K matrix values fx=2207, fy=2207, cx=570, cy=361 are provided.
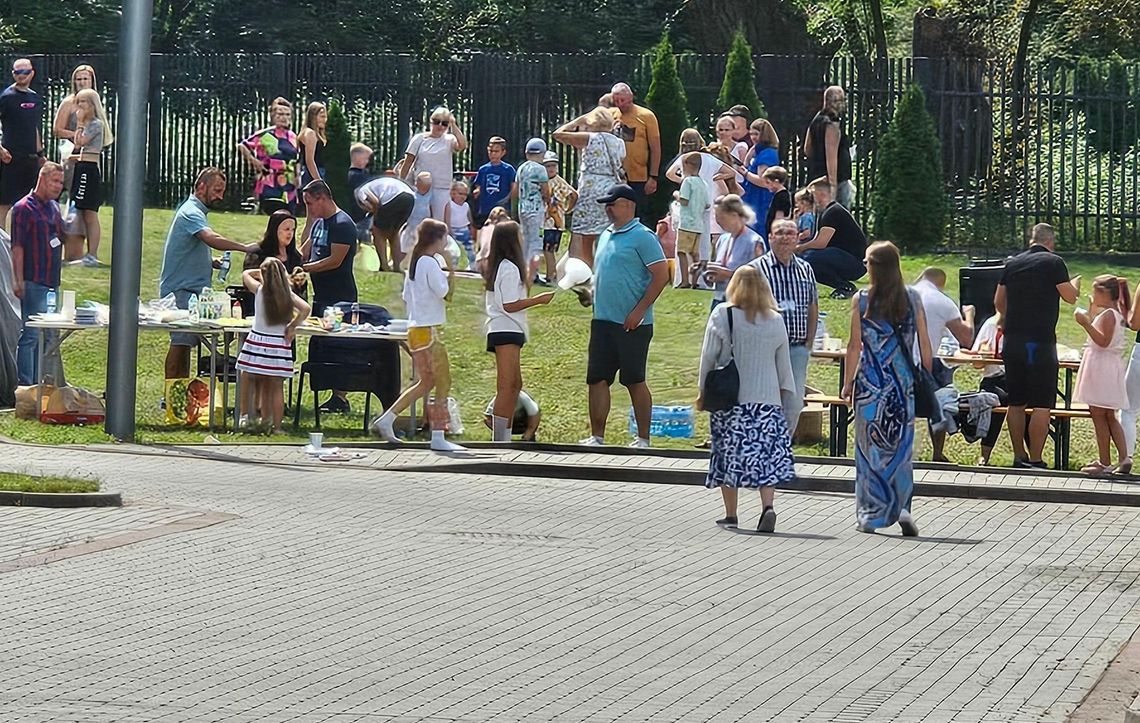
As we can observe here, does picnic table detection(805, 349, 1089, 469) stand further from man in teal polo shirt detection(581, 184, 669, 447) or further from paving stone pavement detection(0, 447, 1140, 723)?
paving stone pavement detection(0, 447, 1140, 723)

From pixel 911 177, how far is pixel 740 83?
2.86 metres

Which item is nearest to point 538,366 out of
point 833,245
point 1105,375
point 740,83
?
point 833,245

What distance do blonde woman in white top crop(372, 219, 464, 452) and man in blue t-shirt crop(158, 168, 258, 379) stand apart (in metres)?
2.29

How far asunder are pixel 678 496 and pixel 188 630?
621 centimetres

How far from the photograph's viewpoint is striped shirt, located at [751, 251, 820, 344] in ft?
50.2

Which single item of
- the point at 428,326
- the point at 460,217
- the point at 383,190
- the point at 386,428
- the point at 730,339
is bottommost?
the point at 386,428

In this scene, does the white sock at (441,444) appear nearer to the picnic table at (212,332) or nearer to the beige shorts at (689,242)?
the picnic table at (212,332)

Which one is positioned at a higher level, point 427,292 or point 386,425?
point 427,292

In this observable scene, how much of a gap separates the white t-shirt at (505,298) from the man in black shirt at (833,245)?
4993mm

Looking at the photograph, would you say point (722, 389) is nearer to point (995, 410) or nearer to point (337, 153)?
point (995, 410)

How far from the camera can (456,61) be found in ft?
103

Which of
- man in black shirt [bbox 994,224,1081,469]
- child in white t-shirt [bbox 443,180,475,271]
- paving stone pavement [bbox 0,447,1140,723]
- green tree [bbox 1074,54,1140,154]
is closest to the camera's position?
paving stone pavement [bbox 0,447,1140,723]

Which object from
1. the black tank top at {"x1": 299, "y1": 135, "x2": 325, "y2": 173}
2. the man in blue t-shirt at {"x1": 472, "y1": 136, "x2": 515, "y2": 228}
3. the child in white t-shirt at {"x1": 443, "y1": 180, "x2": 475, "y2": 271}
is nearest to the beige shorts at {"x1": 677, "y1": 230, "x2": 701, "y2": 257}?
the child in white t-shirt at {"x1": 443, "y1": 180, "x2": 475, "y2": 271}

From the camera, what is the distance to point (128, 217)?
17359mm
